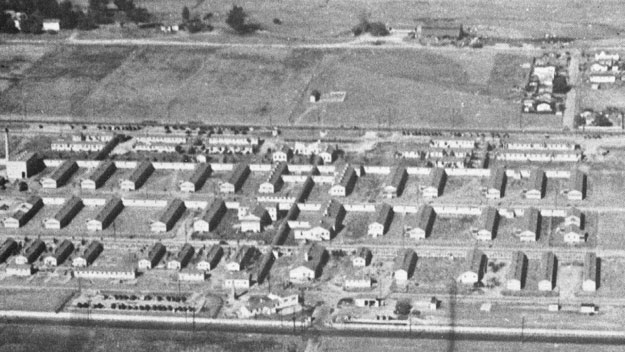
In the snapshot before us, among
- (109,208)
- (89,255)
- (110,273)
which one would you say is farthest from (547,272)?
(109,208)

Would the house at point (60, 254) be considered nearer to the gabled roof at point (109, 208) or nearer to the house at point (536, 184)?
the gabled roof at point (109, 208)

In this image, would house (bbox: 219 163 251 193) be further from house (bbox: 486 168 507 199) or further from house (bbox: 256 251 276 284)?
house (bbox: 486 168 507 199)

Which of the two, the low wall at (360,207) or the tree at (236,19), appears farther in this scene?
the tree at (236,19)

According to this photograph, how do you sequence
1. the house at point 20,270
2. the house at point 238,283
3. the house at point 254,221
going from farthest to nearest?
the house at point 254,221
the house at point 20,270
the house at point 238,283

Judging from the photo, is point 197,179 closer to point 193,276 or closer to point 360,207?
point 360,207

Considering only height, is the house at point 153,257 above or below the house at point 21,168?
below

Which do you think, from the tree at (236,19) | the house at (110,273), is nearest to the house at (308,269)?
the house at (110,273)

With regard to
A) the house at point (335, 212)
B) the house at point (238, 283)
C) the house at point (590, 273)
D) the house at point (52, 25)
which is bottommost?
the house at point (238, 283)

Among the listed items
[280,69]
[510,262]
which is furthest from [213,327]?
[280,69]

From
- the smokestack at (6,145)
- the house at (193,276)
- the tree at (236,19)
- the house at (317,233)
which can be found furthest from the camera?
the tree at (236,19)
